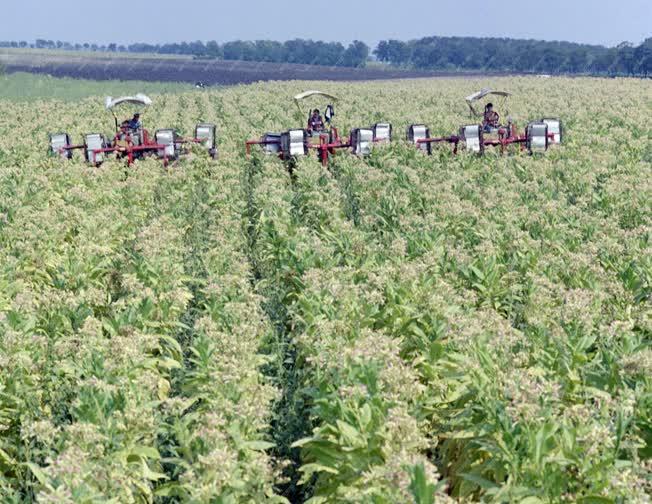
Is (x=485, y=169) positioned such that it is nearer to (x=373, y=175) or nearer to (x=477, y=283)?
(x=373, y=175)

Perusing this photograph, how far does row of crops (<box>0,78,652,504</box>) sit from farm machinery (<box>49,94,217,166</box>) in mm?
4967

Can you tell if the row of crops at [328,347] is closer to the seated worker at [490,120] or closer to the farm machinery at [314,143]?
the farm machinery at [314,143]

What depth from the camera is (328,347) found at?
856cm

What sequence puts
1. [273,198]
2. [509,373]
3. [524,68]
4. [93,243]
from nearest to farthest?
[509,373], [93,243], [273,198], [524,68]

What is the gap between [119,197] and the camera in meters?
17.5

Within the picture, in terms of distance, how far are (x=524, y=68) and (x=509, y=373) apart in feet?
613

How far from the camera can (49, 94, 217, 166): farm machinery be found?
2338 centimetres

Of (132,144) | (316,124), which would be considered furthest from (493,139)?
(132,144)

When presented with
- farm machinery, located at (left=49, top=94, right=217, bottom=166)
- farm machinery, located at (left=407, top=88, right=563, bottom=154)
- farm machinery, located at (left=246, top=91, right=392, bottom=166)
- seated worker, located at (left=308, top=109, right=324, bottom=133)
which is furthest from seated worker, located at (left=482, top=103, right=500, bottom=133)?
farm machinery, located at (left=49, top=94, right=217, bottom=166)

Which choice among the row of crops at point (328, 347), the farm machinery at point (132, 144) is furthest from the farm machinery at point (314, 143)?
the row of crops at point (328, 347)

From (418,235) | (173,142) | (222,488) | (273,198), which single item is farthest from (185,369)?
(173,142)

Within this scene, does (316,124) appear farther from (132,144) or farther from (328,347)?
(328,347)

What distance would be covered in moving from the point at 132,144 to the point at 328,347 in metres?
17.1

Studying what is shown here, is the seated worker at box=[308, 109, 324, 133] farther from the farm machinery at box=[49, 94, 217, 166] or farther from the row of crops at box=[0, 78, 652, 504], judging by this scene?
the row of crops at box=[0, 78, 652, 504]
